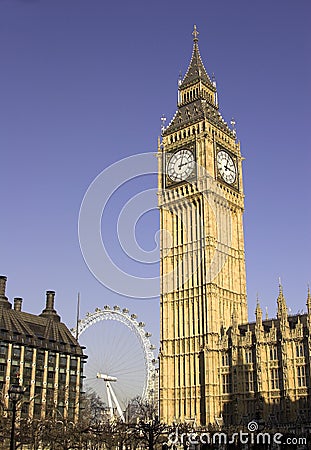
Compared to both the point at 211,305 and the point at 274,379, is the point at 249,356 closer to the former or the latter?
the point at 274,379

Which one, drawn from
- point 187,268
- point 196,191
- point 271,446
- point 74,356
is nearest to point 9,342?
point 74,356

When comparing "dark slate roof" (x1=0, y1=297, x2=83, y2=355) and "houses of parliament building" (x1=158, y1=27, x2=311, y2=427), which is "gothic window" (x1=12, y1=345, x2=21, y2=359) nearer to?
"dark slate roof" (x1=0, y1=297, x2=83, y2=355)

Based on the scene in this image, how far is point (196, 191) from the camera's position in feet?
324

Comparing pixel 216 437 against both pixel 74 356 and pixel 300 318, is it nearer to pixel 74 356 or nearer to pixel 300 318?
pixel 300 318

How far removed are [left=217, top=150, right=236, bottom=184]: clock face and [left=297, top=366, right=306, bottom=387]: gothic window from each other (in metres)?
35.6

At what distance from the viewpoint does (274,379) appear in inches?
3297

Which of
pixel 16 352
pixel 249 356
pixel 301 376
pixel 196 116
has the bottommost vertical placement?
pixel 301 376

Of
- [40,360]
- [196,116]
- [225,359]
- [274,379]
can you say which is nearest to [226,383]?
[225,359]

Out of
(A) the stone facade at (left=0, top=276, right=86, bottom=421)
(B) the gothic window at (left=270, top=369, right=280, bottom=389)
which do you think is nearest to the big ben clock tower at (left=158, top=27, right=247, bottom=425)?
(B) the gothic window at (left=270, top=369, right=280, bottom=389)

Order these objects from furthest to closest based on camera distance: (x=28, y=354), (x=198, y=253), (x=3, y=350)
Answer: (x=28, y=354) → (x=198, y=253) → (x=3, y=350)

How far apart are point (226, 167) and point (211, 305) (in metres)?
26.6

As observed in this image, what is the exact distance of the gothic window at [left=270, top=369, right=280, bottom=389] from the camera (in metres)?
83.4

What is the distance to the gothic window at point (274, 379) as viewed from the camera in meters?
83.4

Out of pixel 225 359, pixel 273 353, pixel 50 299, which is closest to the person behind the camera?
pixel 273 353
